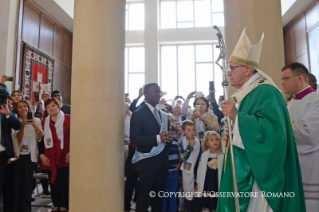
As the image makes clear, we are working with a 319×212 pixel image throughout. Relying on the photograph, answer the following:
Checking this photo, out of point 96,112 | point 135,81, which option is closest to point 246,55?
point 96,112

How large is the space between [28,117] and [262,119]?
8.70ft

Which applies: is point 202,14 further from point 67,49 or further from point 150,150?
point 150,150

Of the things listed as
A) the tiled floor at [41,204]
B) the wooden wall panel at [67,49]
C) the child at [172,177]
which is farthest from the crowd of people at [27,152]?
the wooden wall panel at [67,49]

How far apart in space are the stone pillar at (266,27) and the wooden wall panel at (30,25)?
18.1 feet

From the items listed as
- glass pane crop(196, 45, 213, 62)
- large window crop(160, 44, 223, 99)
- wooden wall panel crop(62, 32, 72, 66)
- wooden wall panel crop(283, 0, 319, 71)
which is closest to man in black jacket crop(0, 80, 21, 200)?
wooden wall panel crop(62, 32, 72, 66)

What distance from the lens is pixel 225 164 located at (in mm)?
1774

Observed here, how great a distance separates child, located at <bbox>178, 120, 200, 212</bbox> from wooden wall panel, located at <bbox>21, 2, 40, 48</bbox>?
5213 mm

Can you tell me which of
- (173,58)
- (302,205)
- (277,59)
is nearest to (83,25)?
(277,59)

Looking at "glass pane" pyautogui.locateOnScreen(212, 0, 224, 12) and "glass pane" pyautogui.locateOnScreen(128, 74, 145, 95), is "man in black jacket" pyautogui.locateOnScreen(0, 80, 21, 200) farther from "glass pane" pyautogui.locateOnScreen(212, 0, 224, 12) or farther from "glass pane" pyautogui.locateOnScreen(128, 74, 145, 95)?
"glass pane" pyautogui.locateOnScreen(212, 0, 224, 12)

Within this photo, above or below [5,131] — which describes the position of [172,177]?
below

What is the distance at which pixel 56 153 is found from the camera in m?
3.12

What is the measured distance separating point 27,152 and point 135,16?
882 cm

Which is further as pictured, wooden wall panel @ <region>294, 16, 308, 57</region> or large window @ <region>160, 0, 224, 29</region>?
large window @ <region>160, 0, 224, 29</region>

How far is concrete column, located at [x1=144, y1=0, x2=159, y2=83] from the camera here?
387 inches
